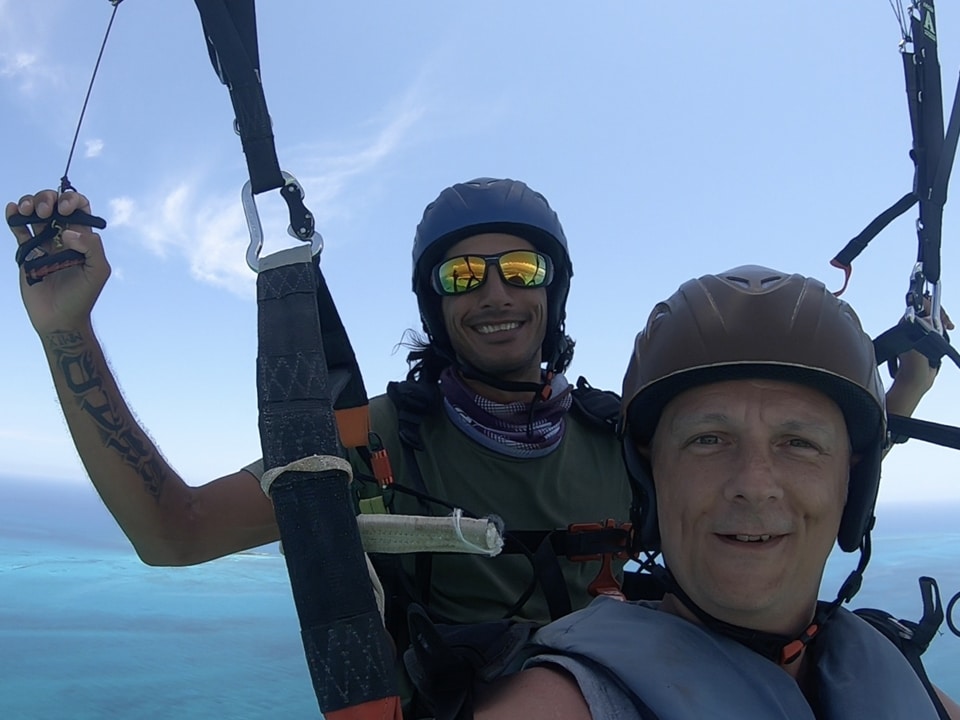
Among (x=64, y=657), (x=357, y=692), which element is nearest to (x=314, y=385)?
(x=357, y=692)

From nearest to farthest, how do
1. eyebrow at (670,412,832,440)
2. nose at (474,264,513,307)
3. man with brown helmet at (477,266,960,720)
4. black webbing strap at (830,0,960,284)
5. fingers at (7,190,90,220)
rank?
man with brown helmet at (477,266,960,720)
eyebrow at (670,412,832,440)
fingers at (7,190,90,220)
nose at (474,264,513,307)
black webbing strap at (830,0,960,284)

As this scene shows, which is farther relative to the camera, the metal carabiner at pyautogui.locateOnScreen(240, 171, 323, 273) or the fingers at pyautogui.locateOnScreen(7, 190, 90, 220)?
the fingers at pyautogui.locateOnScreen(7, 190, 90, 220)

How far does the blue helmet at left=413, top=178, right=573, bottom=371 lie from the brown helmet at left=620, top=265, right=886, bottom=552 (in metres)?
1.01

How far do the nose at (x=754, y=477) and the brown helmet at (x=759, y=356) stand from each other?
16cm

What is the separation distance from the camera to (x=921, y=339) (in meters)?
2.50

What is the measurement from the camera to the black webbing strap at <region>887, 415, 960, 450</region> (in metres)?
2.11

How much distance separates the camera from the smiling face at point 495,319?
8.07ft

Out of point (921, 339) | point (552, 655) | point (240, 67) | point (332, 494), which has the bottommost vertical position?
point (552, 655)

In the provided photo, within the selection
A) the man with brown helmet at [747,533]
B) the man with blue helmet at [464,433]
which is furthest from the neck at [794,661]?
the man with blue helmet at [464,433]

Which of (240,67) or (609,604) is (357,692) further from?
(240,67)

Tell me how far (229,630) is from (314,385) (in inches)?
337

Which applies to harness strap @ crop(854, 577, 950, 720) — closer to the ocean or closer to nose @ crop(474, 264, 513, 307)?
nose @ crop(474, 264, 513, 307)

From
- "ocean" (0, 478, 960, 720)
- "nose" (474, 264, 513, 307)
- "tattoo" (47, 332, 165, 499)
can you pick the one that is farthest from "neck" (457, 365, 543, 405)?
"ocean" (0, 478, 960, 720)

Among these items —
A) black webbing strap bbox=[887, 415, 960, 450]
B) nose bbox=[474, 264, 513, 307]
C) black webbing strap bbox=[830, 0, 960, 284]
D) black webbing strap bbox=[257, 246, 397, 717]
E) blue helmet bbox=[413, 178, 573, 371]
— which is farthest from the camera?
black webbing strap bbox=[830, 0, 960, 284]
